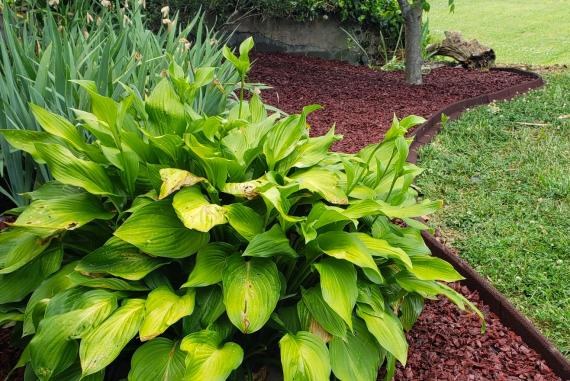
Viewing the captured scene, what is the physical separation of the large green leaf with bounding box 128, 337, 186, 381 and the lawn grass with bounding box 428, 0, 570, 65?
8.98 metres

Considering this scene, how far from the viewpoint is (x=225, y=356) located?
1887 millimetres

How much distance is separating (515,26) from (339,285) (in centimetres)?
1280

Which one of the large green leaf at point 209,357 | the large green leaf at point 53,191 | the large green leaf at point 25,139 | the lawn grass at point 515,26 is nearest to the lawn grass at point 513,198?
the large green leaf at point 209,357

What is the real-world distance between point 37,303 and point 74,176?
441mm

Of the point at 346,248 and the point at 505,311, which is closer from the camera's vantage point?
the point at 346,248

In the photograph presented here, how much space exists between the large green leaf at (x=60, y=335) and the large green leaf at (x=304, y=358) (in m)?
0.57

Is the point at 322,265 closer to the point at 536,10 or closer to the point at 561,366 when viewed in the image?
the point at 561,366

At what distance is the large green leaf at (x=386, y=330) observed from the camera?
202 cm

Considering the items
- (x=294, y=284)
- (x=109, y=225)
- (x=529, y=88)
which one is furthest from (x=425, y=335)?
(x=529, y=88)

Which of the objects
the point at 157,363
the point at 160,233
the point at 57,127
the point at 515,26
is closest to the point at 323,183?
the point at 160,233

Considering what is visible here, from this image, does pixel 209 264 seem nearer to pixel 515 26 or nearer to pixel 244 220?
pixel 244 220

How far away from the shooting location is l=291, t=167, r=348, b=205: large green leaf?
218cm

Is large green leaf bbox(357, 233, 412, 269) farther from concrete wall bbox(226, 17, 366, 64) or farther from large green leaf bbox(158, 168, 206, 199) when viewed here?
concrete wall bbox(226, 17, 366, 64)

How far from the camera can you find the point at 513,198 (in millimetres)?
3982
